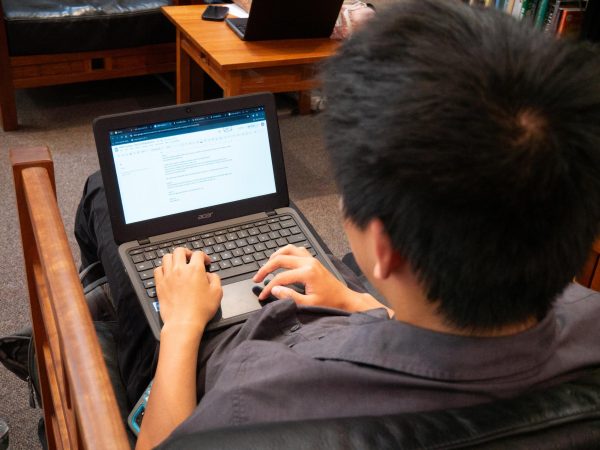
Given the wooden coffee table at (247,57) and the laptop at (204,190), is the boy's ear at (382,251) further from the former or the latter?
the wooden coffee table at (247,57)

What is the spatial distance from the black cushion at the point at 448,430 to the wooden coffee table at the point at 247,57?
5.31 ft

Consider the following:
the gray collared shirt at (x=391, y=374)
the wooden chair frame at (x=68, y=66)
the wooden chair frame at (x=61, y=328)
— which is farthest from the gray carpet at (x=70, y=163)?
the gray collared shirt at (x=391, y=374)

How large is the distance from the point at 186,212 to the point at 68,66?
1791mm

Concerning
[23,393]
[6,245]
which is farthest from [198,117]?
[6,245]

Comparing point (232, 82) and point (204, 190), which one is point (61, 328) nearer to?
point (204, 190)

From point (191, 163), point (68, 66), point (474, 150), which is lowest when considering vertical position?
point (68, 66)

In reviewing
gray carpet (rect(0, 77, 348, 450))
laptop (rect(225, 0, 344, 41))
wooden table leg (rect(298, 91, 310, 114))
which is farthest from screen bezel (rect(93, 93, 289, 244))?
wooden table leg (rect(298, 91, 310, 114))

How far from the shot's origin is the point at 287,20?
7.42 ft

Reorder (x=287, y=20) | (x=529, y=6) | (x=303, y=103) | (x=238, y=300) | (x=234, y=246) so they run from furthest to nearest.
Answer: (x=303, y=103)
(x=529, y=6)
(x=287, y=20)
(x=234, y=246)
(x=238, y=300)

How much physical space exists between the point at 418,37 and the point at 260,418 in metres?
0.38

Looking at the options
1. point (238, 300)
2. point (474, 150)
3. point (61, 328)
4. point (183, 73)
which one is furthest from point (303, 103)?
point (474, 150)

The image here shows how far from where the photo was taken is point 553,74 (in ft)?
1.80

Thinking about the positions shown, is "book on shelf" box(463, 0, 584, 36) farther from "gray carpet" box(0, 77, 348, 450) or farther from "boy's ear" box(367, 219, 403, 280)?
"boy's ear" box(367, 219, 403, 280)

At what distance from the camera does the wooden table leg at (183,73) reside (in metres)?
2.58
